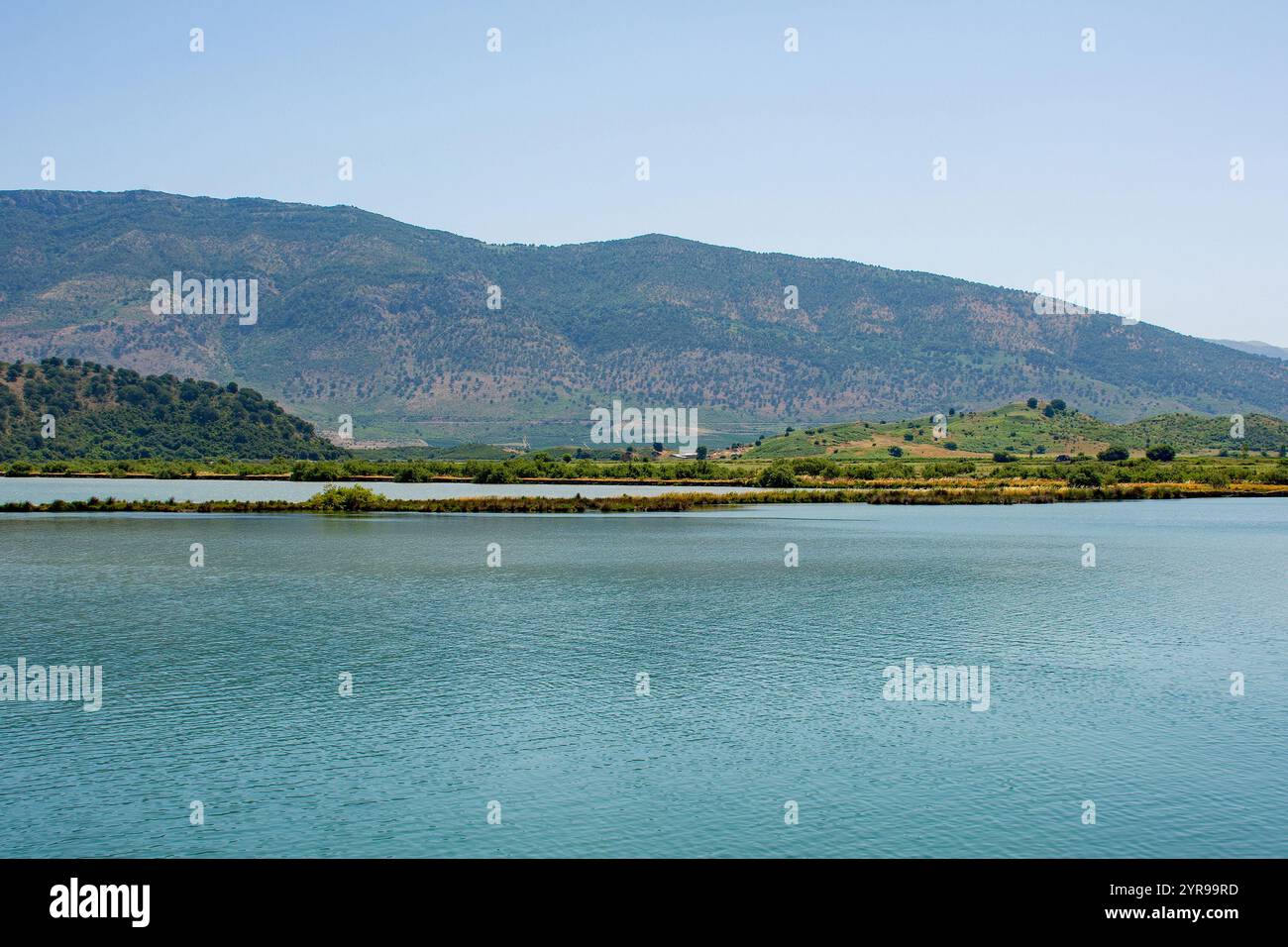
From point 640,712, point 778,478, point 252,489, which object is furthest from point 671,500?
point 640,712

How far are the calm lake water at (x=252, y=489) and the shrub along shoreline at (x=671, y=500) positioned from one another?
5.93m

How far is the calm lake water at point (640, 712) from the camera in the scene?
73.3ft

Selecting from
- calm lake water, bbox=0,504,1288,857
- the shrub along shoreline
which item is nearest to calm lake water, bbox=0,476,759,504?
the shrub along shoreline

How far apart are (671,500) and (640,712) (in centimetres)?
7765

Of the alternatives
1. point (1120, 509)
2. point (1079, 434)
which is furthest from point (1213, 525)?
point (1079, 434)

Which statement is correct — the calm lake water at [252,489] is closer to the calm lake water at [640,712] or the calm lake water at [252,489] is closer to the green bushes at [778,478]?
the green bushes at [778,478]

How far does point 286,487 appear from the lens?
13450 cm

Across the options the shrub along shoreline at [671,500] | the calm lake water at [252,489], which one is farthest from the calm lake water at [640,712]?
the calm lake water at [252,489]

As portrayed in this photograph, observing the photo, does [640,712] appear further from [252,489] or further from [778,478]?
[252,489]

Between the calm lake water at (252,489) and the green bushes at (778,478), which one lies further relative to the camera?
the green bushes at (778,478)

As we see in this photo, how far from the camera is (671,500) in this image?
354ft

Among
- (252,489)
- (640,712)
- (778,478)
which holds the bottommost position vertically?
(640,712)

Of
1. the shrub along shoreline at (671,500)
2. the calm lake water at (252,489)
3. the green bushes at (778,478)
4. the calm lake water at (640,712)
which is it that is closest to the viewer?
the calm lake water at (640,712)

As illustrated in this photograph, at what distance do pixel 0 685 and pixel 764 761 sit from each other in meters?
20.7
